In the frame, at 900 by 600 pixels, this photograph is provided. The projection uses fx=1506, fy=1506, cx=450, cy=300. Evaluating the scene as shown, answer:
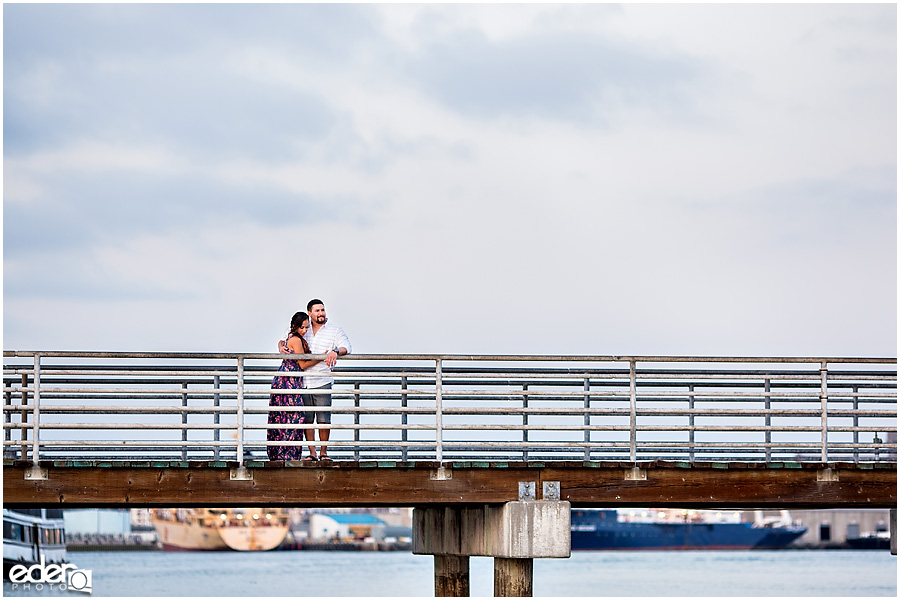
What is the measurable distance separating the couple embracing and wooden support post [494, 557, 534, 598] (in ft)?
7.50

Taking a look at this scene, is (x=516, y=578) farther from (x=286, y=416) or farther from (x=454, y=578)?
(x=286, y=416)

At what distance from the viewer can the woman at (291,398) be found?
51.9ft

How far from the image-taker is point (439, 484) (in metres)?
15.9

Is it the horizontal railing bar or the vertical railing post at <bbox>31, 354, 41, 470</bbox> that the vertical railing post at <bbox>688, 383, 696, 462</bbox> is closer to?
the horizontal railing bar

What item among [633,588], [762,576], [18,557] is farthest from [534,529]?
[762,576]

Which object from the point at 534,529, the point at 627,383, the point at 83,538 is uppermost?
the point at 627,383

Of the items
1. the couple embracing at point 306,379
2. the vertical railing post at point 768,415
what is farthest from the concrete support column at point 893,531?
the couple embracing at point 306,379

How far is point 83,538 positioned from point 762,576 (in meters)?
81.9

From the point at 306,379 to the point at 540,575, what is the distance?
8328 centimetres

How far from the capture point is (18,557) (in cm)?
6053

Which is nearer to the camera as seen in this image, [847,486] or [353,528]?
[847,486]

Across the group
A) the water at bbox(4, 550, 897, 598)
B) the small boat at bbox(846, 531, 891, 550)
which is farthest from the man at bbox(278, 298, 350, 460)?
the small boat at bbox(846, 531, 891, 550)

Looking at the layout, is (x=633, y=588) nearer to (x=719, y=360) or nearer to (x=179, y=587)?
(x=179, y=587)

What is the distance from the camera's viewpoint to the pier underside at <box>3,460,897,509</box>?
1541cm
